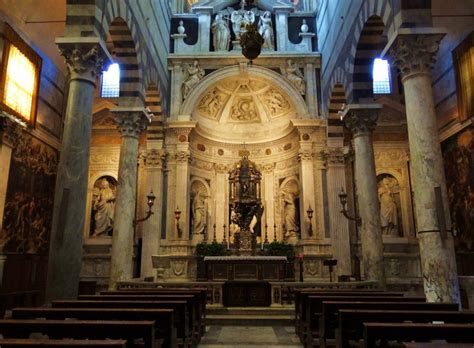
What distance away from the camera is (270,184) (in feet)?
63.3

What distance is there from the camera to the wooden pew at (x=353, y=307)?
514cm

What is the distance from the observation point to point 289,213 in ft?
61.0

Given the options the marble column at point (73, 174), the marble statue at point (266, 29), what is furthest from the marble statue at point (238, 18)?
the marble column at point (73, 174)

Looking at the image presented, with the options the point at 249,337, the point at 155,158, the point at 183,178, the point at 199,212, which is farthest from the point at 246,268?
the point at 155,158

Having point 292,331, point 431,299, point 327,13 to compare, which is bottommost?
point 292,331

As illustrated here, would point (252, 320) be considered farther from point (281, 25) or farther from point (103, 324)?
point (281, 25)

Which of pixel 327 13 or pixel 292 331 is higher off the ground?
pixel 327 13

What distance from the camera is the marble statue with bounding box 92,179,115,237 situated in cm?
1823

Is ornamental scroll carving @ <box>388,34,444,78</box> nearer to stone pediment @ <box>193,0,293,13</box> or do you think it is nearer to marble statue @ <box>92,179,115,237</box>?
stone pediment @ <box>193,0,293,13</box>

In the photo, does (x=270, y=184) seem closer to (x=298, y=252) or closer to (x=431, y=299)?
(x=298, y=252)

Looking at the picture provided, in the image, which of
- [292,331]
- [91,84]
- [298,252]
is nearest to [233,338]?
[292,331]

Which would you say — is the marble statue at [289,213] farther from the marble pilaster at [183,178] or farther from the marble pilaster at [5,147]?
the marble pilaster at [5,147]

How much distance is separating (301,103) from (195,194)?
621 cm

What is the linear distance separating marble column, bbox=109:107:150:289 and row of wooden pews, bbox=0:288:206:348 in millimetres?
6075
